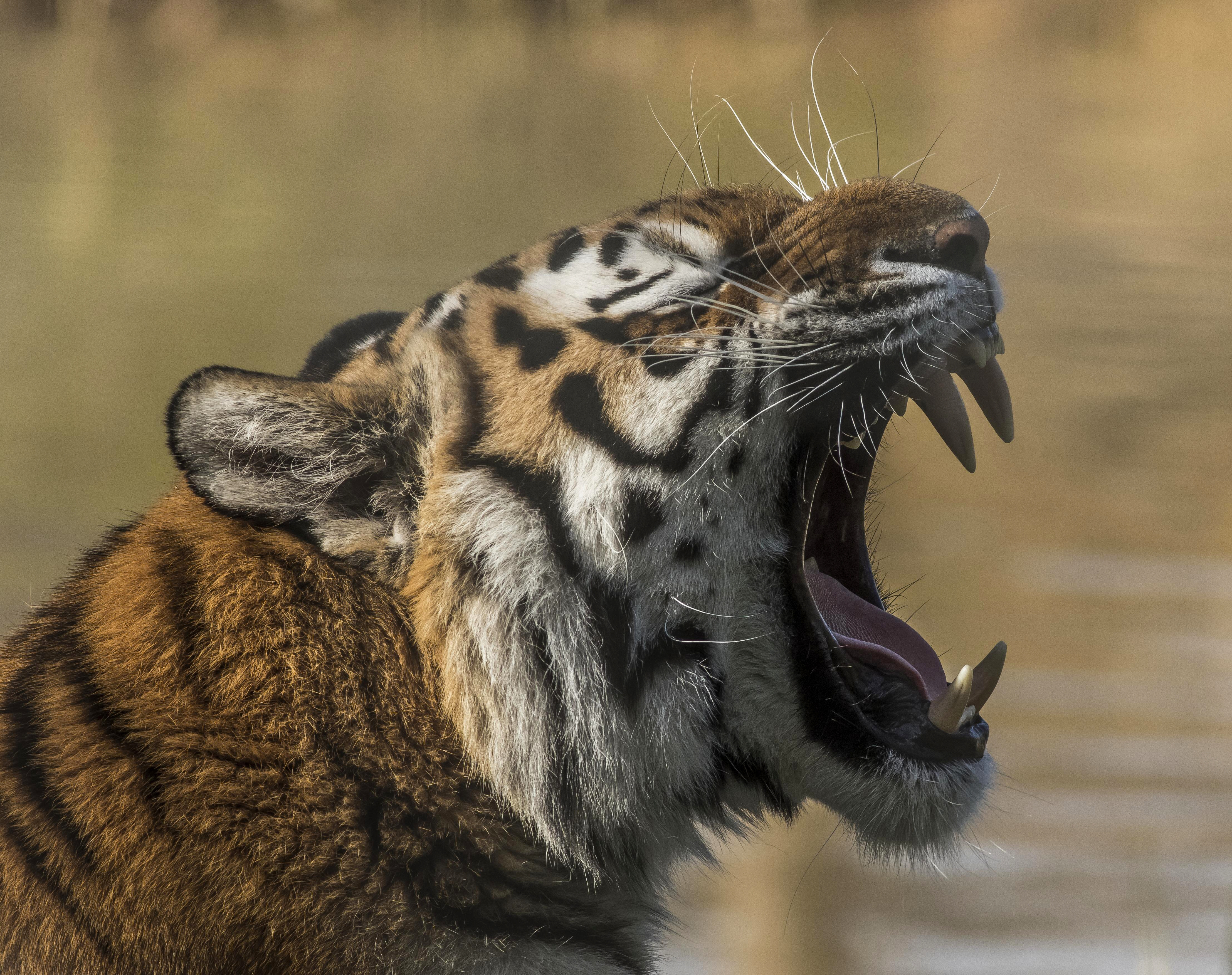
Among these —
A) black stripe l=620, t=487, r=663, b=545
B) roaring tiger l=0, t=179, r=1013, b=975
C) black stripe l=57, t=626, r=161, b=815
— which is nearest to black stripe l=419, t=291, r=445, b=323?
roaring tiger l=0, t=179, r=1013, b=975

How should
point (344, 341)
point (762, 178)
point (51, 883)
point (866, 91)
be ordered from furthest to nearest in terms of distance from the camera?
point (866, 91) → point (762, 178) → point (344, 341) → point (51, 883)

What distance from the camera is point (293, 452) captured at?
0.81m

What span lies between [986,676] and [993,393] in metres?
0.24

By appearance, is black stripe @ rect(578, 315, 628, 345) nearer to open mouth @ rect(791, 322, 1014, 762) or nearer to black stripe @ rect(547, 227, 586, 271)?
black stripe @ rect(547, 227, 586, 271)

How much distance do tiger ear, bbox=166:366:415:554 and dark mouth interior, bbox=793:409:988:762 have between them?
13.1 inches

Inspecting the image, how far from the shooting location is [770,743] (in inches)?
34.7

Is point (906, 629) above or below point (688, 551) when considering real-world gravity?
below

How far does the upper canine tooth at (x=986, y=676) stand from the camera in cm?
92

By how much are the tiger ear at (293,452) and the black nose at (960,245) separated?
439 millimetres

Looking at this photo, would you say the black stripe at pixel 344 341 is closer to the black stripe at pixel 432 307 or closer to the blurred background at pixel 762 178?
the black stripe at pixel 432 307

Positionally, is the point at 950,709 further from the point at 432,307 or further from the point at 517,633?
the point at 432,307

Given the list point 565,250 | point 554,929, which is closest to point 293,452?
point 565,250

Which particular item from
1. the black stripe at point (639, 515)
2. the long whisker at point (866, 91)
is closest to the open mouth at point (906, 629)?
the black stripe at point (639, 515)

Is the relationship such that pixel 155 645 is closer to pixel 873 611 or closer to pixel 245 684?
pixel 245 684
